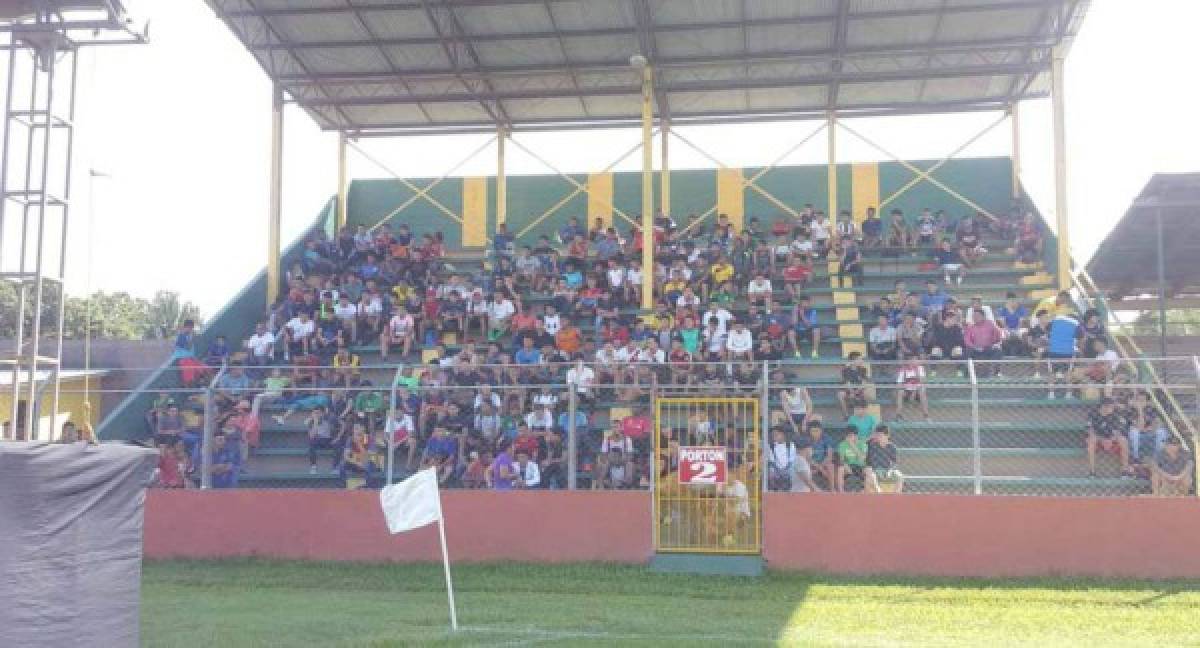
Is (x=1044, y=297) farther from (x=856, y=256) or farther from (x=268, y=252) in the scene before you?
(x=268, y=252)

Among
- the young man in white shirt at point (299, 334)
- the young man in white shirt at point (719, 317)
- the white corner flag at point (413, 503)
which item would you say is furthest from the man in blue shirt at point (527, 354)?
the white corner flag at point (413, 503)

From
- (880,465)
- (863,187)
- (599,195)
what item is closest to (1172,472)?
(880,465)

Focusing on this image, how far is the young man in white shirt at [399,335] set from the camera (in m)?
20.9

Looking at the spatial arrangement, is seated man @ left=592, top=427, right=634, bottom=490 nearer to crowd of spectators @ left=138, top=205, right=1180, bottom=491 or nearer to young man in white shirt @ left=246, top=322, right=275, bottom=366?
crowd of spectators @ left=138, top=205, right=1180, bottom=491

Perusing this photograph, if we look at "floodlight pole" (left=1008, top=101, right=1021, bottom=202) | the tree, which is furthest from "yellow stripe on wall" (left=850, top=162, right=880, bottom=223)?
the tree

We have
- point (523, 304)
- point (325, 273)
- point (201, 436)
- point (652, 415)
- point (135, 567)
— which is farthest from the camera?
point (325, 273)

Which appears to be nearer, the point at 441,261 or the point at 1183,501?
the point at 1183,501

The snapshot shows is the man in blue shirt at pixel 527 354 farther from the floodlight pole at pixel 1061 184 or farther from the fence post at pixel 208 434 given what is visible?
the floodlight pole at pixel 1061 184

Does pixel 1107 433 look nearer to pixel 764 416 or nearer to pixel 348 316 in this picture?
pixel 764 416

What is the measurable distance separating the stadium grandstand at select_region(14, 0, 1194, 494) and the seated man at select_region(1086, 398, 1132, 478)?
0.03m

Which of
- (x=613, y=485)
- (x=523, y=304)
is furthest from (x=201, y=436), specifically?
(x=523, y=304)

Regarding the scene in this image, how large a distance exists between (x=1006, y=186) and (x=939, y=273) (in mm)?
4693

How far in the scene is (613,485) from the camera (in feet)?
50.6

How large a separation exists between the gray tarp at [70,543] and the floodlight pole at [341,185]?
1891cm
